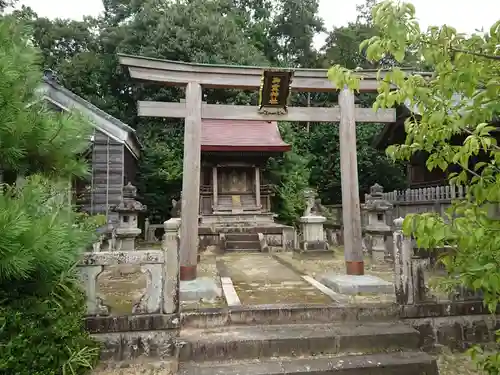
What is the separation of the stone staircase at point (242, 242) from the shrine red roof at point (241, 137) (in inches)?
156

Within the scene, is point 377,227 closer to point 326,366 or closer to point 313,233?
point 313,233

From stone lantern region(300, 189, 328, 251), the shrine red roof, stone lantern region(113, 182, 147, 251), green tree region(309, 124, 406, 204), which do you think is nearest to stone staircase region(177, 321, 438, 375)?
stone lantern region(113, 182, 147, 251)

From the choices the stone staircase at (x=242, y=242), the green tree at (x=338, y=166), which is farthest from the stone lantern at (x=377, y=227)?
the green tree at (x=338, y=166)

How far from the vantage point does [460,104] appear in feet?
7.17

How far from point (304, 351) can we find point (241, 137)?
1283 centimetres

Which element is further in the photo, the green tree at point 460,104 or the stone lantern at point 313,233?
the stone lantern at point 313,233

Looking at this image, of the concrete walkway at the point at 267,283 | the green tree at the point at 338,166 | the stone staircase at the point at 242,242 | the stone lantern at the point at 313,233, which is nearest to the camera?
the concrete walkway at the point at 267,283

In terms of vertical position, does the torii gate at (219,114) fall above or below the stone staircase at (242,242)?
above

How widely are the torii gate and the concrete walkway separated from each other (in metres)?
0.98

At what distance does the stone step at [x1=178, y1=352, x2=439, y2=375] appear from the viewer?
371 centimetres

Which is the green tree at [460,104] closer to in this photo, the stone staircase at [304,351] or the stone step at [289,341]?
the stone staircase at [304,351]

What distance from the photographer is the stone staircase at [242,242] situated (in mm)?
12867

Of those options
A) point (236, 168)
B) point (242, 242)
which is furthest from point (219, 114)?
point (236, 168)

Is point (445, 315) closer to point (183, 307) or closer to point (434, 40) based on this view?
point (183, 307)
